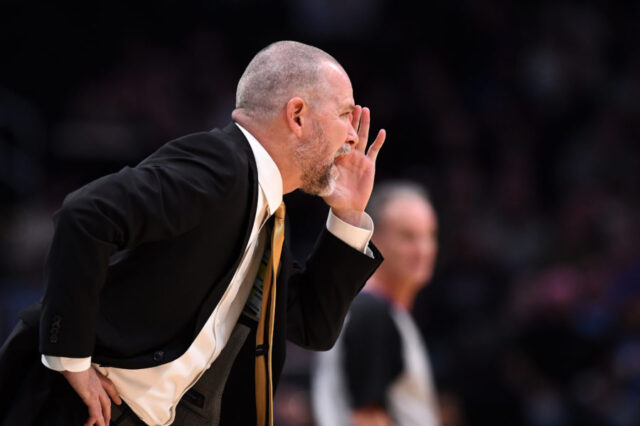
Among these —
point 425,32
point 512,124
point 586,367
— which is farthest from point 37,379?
point 425,32

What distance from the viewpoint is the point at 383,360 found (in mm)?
3904

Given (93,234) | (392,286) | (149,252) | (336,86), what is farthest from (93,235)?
(392,286)

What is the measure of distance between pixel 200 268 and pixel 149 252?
13 centimetres

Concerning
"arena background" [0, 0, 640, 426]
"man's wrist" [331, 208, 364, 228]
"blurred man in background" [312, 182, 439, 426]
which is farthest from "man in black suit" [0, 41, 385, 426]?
"arena background" [0, 0, 640, 426]

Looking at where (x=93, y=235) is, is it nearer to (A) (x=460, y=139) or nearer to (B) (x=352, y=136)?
(B) (x=352, y=136)

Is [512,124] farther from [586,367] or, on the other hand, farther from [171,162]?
[171,162]

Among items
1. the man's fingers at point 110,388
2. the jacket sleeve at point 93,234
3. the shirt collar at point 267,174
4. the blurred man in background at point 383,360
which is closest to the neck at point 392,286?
the blurred man in background at point 383,360

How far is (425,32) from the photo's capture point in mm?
8906

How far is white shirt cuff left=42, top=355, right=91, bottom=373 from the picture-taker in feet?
7.22

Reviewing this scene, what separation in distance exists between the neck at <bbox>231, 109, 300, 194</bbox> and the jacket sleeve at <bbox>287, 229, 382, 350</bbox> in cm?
32

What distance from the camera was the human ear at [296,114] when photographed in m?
2.54

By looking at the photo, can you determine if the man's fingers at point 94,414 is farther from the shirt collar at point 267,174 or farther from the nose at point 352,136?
the nose at point 352,136

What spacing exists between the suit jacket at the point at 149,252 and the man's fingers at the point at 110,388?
75mm

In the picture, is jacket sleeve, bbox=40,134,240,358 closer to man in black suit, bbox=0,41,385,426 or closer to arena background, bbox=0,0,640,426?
man in black suit, bbox=0,41,385,426
